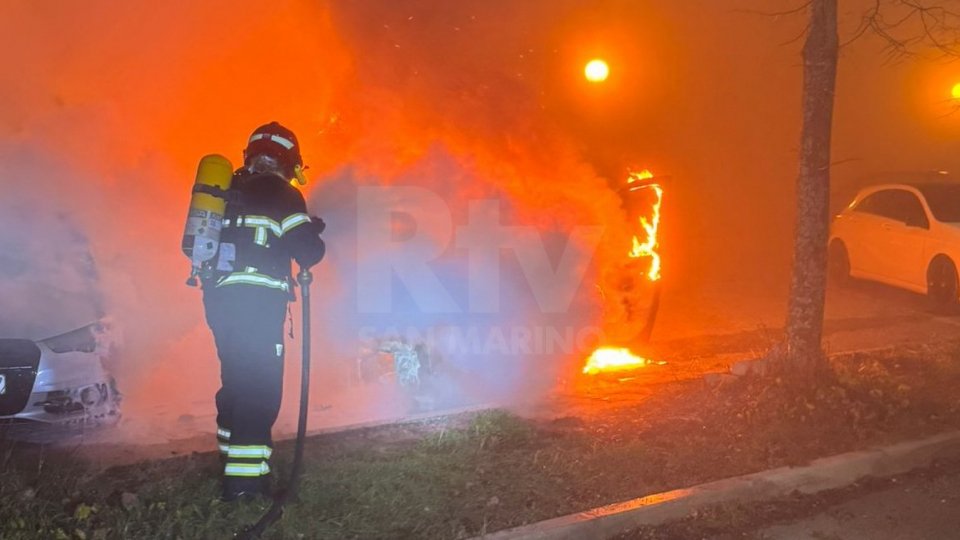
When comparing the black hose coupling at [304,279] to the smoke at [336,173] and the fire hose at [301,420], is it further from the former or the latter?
the smoke at [336,173]

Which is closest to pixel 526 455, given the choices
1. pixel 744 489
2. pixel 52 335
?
pixel 744 489

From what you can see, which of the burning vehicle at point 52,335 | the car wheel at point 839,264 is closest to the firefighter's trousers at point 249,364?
the burning vehicle at point 52,335

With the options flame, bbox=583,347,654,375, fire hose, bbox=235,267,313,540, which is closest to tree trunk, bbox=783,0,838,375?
flame, bbox=583,347,654,375

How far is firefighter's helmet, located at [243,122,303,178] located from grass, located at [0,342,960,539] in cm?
179

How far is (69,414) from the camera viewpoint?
15.6ft

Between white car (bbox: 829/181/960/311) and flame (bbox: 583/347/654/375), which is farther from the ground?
white car (bbox: 829/181/960/311)

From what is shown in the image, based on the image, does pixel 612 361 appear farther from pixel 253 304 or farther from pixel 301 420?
pixel 253 304

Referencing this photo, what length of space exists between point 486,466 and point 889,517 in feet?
7.89

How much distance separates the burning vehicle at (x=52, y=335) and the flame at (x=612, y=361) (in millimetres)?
3931

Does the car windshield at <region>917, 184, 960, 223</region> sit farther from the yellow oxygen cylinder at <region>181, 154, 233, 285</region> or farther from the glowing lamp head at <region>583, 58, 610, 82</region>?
the yellow oxygen cylinder at <region>181, 154, 233, 285</region>

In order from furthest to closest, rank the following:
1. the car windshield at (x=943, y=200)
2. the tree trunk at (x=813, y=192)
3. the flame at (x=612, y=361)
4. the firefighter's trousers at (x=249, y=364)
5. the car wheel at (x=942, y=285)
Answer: the car windshield at (x=943, y=200) → the car wheel at (x=942, y=285) → the flame at (x=612, y=361) → the tree trunk at (x=813, y=192) → the firefighter's trousers at (x=249, y=364)

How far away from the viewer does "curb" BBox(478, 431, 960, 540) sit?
3.88 metres

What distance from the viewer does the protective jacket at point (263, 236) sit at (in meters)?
3.91

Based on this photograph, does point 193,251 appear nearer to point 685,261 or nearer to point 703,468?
point 703,468
